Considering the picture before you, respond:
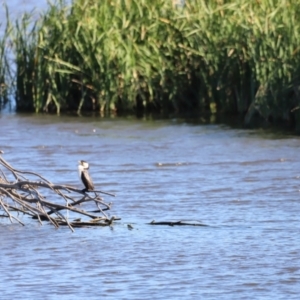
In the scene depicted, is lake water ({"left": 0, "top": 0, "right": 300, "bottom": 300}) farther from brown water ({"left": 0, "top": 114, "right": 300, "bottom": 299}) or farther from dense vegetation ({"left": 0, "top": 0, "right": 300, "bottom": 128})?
dense vegetation ({"left": 0, "top": 0, "right": 300, "bottom": 128})

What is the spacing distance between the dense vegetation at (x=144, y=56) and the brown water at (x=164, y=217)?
1.50 ft

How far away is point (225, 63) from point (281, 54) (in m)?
0.87

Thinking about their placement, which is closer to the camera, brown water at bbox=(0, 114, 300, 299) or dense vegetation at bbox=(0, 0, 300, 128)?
brown water at bbox=(0, 114, 300, 299)

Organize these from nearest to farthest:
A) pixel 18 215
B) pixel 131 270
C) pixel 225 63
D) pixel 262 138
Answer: pixel 131 270 < pixel 18 215 < pixel 262 138 < pixel 225 63

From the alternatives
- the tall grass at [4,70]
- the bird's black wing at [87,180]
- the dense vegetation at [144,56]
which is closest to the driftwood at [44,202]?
the bird's black wing at [87,180]

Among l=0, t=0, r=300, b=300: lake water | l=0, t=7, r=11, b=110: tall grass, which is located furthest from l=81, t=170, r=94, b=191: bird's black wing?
l=0, t=7, r=11, b=110: tall grass

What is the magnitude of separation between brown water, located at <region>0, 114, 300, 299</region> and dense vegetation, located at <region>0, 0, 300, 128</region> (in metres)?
0.46

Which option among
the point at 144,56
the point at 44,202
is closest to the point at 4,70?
the point at 144,56

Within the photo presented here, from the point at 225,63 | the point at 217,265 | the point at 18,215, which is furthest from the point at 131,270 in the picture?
the point at 225,63

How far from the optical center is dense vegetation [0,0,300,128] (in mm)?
10562

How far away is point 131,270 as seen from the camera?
5.37 meters

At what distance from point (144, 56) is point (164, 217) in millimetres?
4418

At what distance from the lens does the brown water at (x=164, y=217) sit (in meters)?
5.14

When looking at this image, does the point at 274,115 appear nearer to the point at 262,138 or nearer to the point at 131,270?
the point at 262,138
